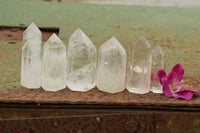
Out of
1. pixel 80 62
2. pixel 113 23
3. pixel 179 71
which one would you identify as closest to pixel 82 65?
pixel 80 62

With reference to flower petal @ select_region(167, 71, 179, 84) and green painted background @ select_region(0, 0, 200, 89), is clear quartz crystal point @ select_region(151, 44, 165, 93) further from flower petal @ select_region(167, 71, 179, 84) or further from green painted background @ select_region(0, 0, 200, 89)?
green painted background @ select_region(0, 0, 200, 89)

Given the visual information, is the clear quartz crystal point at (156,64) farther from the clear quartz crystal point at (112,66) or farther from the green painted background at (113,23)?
the green painted background at (113,23)

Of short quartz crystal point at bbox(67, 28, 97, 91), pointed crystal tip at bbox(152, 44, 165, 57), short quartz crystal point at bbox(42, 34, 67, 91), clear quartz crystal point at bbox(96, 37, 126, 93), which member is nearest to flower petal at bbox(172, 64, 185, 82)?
pointed crystal tip at bbox(152, 44, 165, 57)

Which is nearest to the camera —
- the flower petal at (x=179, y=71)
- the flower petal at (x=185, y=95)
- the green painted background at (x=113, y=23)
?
the flower petal at (x=185, y=95)

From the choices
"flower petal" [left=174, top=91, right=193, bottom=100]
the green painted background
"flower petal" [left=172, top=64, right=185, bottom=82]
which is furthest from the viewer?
the green painted background

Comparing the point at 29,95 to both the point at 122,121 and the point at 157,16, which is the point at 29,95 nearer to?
the point at 122,121

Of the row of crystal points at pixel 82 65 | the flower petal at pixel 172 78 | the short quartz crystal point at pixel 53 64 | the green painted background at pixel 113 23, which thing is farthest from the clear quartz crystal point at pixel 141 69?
the green painted background at pixel 113 23

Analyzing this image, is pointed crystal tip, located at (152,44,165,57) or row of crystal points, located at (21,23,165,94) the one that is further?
pointed crystal tip, located at (152,44,165,57)
